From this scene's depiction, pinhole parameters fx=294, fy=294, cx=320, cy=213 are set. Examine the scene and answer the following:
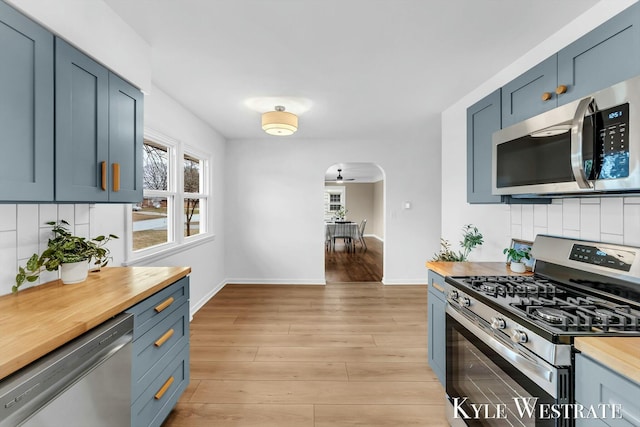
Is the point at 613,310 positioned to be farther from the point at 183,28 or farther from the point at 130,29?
the point at 130,29

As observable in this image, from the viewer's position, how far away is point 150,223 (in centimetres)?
296

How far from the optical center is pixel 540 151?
154cm

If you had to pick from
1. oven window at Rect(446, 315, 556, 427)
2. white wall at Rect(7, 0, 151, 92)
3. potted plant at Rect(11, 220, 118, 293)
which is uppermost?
white wall at Rect(7, 0, 151, 92)

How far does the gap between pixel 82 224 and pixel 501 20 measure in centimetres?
292

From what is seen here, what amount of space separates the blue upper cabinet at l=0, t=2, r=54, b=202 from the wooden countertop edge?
7.00 feet

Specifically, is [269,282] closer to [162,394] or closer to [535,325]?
[162,394]

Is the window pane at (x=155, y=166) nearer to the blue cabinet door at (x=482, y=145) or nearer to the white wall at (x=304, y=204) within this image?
the white wall at (x=304, y=204)

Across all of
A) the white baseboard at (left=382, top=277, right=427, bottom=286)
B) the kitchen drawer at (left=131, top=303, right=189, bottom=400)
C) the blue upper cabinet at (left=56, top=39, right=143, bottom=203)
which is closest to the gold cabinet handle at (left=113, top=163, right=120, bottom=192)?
A: the blue upper cabinet at (left=56, top=39, right=143, bottom=203)

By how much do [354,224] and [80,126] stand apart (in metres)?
7.57

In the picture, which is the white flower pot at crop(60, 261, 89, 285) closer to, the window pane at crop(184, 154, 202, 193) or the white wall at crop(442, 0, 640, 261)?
the window pane at crop(184, 154, 202, 193)

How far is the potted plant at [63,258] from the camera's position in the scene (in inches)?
58.1

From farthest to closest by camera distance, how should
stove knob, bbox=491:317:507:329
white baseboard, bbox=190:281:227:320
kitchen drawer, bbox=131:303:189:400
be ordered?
white baseboard, bbox=190:281:227:320, kitchen drawer, bbox=131:303:189:400, stove knob, bbox=491:317:507:329

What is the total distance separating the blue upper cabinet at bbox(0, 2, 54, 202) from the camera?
1.11 metres

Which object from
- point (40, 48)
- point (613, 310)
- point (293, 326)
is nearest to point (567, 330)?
point (613, 310)
